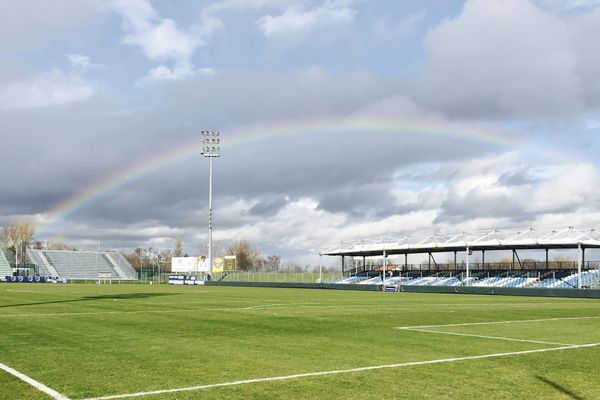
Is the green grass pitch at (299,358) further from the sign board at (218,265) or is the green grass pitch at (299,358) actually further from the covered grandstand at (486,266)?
the sign board at (218,265)

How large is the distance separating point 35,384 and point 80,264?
13749 centimetres

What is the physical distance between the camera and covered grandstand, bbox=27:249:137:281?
13375 cm

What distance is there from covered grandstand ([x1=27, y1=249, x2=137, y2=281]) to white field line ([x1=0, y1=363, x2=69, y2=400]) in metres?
123

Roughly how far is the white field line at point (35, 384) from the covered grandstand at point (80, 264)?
12260cm

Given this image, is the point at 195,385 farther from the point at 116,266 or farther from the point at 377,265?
the point at 116,266

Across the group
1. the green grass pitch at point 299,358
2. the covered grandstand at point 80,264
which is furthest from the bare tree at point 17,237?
the green grass pitch at point 299,358

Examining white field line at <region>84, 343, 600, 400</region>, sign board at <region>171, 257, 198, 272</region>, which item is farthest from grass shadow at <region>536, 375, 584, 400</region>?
sign board at <region>171, 257, 198, 272</region>

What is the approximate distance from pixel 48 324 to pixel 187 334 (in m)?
5.79

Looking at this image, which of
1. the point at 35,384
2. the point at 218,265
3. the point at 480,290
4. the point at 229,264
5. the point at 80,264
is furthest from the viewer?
the point at 80,264

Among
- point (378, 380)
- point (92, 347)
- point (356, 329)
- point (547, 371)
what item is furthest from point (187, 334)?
point (547, 371)

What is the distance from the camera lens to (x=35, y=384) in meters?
9.92

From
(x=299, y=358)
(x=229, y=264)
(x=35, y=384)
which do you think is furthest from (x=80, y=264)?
(x=35, y=384)

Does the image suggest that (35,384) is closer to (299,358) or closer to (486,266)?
(299,358)

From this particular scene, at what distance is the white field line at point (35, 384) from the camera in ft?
29.7
